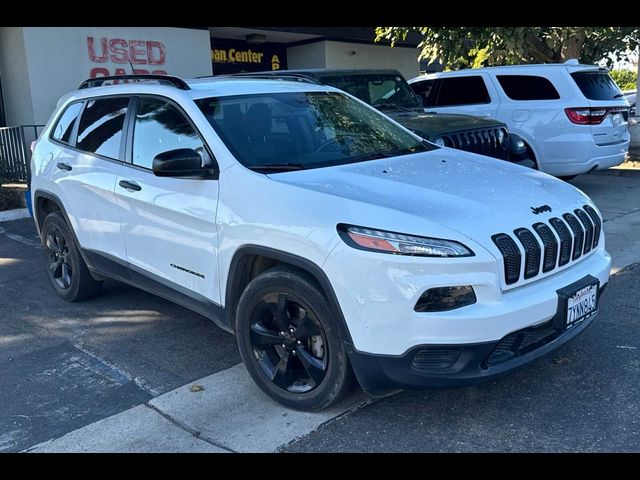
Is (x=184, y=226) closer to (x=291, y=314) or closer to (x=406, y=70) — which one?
(x=291, y=314)

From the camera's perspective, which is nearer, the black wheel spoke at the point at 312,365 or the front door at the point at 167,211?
the black wheel spoke at the point at 312,365

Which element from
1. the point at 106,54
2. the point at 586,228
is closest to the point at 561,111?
the point at 586,228

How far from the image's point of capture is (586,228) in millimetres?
3572

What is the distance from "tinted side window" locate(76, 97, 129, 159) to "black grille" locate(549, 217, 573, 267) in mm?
3001

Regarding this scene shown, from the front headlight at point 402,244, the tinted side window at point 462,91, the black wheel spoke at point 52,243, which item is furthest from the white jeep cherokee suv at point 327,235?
the tinted side window at point 462,91

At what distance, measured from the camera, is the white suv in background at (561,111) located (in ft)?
28.9

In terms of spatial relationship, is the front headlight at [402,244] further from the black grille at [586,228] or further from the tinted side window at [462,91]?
the tinted side window at [462,91]

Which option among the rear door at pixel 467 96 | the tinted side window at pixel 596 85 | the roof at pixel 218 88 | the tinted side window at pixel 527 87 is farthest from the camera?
the rear door at pixel 467 96

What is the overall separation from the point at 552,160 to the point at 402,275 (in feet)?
22.7

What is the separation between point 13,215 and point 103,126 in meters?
5.19

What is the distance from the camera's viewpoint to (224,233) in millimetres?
3615

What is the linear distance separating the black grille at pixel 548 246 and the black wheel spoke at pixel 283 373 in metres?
1.44

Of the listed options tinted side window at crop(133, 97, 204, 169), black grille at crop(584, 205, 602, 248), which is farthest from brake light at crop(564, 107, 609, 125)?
tinted side window at crop(133, 97, 204, 169)
